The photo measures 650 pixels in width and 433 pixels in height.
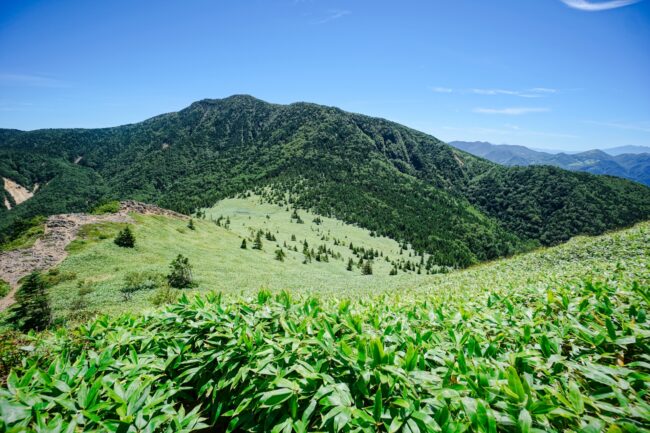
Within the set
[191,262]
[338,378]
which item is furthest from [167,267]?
[338,378]

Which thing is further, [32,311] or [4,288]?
[4,288]

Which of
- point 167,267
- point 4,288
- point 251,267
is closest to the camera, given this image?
point 4,288

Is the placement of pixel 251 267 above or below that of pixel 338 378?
below

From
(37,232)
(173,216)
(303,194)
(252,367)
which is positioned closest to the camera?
(252,367)

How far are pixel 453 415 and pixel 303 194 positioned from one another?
605 ft

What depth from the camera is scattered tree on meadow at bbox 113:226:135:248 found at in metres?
39.6

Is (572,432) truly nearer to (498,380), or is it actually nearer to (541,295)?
(498,380)

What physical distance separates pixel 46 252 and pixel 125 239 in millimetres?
7896

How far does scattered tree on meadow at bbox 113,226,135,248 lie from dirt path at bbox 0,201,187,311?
509 centimetres

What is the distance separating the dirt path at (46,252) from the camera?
98.3 ft

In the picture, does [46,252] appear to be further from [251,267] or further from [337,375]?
[337,375]

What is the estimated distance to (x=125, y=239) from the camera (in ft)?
131

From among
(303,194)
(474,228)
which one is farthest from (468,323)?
(474,228)

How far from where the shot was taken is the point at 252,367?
2725mm
